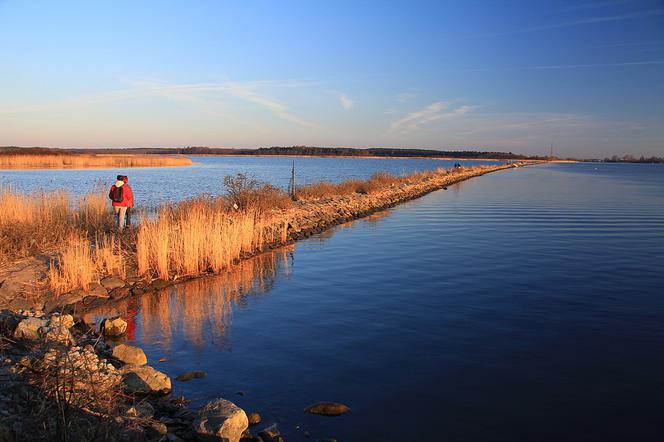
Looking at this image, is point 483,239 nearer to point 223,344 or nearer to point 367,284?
point 367,284

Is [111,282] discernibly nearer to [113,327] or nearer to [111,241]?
[111,241]

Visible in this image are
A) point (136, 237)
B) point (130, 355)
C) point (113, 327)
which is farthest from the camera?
point (136, 237)

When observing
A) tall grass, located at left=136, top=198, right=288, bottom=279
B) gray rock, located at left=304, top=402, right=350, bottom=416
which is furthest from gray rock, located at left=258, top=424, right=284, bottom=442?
tall grass, located at left=136, top=198, right=288, bottom=279

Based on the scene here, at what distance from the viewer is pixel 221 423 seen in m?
4.95

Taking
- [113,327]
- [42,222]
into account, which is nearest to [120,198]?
[42,222]

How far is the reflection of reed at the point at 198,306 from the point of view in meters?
8.43

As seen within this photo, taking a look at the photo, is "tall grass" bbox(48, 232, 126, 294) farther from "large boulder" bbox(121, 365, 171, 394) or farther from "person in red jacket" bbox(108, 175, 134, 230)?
"large boulder" bbox(121, 365, 171, 394)

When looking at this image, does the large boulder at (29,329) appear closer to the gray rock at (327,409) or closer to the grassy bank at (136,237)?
the grassy bank at (136,237)

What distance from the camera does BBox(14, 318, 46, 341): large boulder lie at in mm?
6918

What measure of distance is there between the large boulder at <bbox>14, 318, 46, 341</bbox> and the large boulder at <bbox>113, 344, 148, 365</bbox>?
111cm

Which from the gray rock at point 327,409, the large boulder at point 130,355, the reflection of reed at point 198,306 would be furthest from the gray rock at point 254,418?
the reflection of reed at point 198,306

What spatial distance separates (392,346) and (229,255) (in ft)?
22.3

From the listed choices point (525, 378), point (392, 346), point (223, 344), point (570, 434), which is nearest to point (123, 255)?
point (223, 344)

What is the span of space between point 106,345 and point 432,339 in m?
5.30
